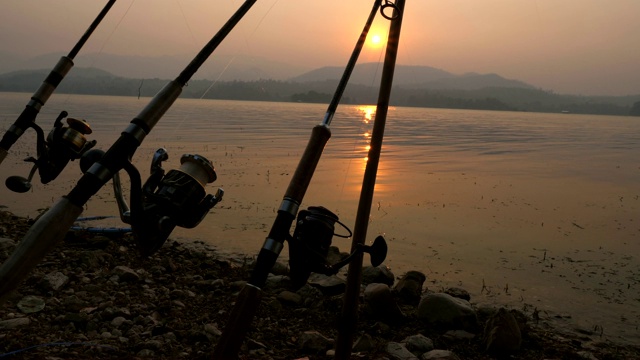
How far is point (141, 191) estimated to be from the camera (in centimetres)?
222

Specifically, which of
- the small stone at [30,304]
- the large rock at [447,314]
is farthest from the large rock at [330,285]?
the small stone at [30,304]

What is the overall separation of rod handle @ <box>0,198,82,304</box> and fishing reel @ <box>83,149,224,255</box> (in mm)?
268

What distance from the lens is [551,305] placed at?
701 centimetres

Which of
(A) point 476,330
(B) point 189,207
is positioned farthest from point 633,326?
(B) point 189,207

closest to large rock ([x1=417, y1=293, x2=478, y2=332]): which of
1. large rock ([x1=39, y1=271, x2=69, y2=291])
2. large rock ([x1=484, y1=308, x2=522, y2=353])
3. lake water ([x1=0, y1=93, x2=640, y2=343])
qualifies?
large rock ([x1=484, y1=308, x2=522, y2=353])

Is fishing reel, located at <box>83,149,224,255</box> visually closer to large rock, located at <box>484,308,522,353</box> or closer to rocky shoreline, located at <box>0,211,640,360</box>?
rocky shoreline, located at <box>0,211,640,360</box>

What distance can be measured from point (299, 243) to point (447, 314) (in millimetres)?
3732

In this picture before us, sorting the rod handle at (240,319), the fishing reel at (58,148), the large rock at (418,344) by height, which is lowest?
the large rock at (418,344)

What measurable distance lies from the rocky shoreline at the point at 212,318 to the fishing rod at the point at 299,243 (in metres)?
2.25

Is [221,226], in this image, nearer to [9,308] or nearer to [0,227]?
[0,227]

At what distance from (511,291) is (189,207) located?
5947 millimetres

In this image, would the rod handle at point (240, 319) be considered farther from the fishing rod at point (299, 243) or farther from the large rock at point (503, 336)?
the large rock at point (503, 336)

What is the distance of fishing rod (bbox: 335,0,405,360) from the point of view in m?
3.77

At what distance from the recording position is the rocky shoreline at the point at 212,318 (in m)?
4.58
